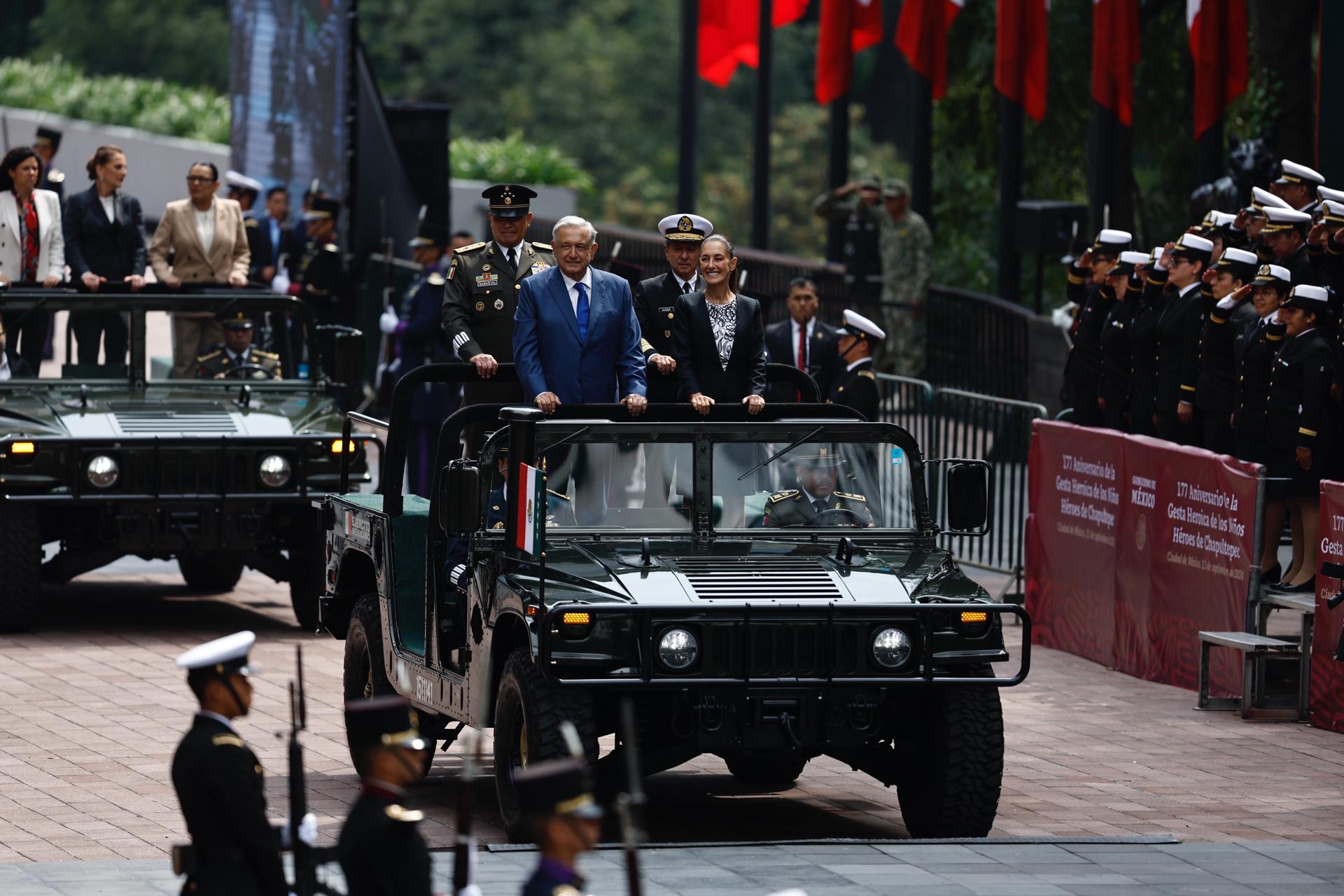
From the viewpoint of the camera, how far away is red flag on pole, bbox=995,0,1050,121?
2445 cm

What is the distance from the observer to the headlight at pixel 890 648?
9.63m

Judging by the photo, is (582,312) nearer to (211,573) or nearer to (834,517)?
(834,517)

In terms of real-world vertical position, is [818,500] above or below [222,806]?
above

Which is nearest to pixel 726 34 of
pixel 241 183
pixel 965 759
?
pixel 241 183

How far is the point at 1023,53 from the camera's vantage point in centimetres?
2475

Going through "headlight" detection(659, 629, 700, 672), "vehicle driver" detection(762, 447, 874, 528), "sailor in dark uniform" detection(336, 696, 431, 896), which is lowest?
"sailor in dark uniform" detection(336, 696, 431, 896)

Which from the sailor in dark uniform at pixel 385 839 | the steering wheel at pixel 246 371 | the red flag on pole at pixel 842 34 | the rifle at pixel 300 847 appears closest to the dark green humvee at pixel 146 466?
the steering wheel at pixel 246 371

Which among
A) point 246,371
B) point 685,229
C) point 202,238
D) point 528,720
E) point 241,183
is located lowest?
point 528,720

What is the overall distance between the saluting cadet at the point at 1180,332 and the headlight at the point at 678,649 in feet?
22.7

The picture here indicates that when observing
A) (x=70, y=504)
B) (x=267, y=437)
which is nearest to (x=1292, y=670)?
(x=267, y=437)

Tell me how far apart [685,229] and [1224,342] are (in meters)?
4.51

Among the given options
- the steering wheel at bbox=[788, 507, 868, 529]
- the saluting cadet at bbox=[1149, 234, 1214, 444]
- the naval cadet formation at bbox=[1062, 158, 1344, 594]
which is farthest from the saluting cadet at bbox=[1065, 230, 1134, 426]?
the steering wheel at bbox=[788, 507, 868, 529]

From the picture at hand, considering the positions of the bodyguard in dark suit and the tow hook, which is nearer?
the tow hook

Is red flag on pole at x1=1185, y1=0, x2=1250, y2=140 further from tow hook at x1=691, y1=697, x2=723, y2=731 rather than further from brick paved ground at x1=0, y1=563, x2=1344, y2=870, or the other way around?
tow hook at x1=691, y1=697, x2=723, y2=731
